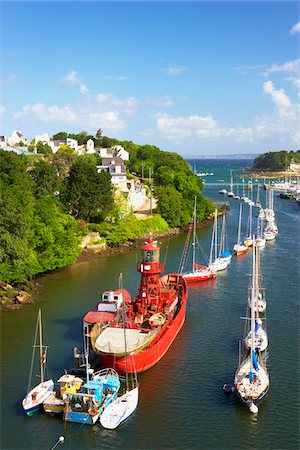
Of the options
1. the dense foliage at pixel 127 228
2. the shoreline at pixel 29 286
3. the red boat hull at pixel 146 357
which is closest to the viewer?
the red boat hull at pixel 146 357

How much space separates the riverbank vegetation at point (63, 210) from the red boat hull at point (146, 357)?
55.7ft

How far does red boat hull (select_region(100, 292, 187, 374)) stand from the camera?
3002 centimetres

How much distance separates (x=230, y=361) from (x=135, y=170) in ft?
293

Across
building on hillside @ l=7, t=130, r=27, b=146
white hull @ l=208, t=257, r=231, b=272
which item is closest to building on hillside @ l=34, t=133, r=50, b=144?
building on hillside @ l=7, t=130, r=27, b=146

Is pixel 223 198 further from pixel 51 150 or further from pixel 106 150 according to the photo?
pixel 51 150

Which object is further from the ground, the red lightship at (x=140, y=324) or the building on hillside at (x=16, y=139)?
the building on hillside at (x=16, y=139)

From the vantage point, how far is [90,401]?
2609cm

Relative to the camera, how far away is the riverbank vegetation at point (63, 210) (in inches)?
1804

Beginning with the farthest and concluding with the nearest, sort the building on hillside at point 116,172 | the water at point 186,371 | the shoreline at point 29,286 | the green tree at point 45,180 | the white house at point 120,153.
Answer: the white house at point 120,153, the building on hillside at point 116,172, the green tree at point 45,180, the shoreline at point 29,286, the water at point 186,371

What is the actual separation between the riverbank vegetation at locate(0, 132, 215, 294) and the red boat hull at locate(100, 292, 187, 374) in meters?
17.0

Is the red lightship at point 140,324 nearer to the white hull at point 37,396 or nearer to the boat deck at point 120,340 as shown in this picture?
the boat deck at point 120,340

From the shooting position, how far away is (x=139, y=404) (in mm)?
27859

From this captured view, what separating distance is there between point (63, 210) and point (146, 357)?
3828 cm

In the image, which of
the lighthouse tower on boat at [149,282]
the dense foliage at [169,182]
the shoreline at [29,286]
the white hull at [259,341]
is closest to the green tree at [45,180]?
the shoreline at [29,286]
